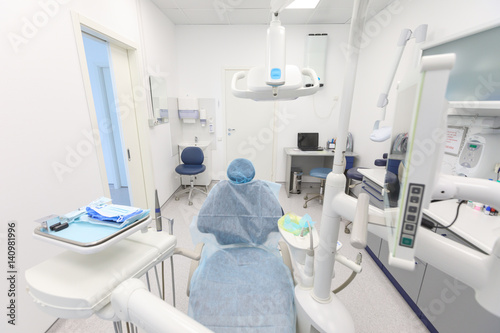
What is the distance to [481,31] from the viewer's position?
146 centimetres

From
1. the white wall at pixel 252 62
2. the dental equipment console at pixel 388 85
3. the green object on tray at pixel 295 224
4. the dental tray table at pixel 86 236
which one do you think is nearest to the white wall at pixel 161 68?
the white wall at pixel 252 62

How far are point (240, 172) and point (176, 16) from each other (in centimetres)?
324

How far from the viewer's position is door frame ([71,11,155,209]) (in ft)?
5.62

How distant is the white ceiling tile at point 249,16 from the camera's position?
318 cm

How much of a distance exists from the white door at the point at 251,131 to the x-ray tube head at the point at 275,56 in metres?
3.23

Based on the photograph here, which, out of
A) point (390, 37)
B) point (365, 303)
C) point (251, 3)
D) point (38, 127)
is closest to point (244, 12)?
point (251, 3)

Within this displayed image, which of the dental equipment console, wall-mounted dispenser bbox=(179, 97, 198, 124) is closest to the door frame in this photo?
wall-mounted dispenser bbox=(179, 97, 198, 124)

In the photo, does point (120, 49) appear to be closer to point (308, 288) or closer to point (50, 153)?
point (50, 153)

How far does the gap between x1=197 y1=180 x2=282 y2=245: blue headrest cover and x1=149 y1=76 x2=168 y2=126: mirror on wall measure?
1915mm

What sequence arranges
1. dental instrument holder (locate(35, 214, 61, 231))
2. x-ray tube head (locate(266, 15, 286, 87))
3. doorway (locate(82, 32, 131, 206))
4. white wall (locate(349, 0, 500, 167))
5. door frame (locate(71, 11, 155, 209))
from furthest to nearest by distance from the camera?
doorway (locate(82, 32, 131, 206)) < white wall (locate(349, 0, 500, 167)) < door frame (locate(71, 11, 155, 209)) < x-ray tube head (locate(266, 15, 286, 87)) < dental instrument holder (locate(35, 214, 61, 231))

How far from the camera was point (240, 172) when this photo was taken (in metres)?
1.49

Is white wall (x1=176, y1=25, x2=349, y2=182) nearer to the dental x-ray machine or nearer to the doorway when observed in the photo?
the doorway

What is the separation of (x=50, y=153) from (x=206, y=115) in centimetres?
277

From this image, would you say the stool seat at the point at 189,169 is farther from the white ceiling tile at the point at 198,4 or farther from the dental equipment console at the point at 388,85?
the dental equipment console at the point at 388,85
